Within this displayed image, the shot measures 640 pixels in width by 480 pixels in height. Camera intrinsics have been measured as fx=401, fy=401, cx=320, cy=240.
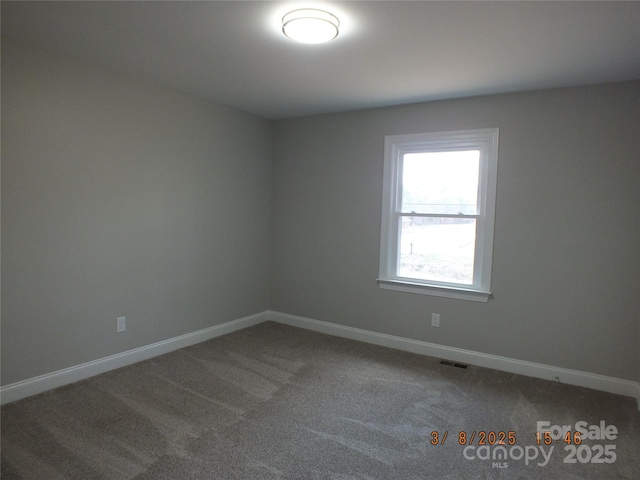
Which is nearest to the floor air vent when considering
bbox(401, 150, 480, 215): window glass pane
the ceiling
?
bbox(401, 150, 480, 215): window glass pane

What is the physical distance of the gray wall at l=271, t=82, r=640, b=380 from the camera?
306 cm

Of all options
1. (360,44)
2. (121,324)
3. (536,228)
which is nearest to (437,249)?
(536,228)

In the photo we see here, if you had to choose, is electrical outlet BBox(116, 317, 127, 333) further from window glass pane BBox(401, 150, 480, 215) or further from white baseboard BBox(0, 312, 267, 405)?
window glass pane BBox(401, 150, 480, 215)

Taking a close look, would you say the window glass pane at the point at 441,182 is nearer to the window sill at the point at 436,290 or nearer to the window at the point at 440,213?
the window at the point at 440,213

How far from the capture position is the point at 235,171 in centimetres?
437

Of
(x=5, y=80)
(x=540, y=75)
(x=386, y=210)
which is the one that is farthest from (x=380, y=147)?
(x=5, y=80)

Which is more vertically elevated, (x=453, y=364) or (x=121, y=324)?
(x=121, y=324)

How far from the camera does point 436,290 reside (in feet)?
12.5

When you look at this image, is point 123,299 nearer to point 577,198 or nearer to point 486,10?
point 486,10

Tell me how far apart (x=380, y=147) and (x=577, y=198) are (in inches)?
70.4

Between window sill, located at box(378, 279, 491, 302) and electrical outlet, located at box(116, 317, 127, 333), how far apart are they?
240cm

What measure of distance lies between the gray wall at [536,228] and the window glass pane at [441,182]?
0.25m

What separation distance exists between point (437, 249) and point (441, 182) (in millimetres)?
641

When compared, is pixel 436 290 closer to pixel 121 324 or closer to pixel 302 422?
pixel 302 422
